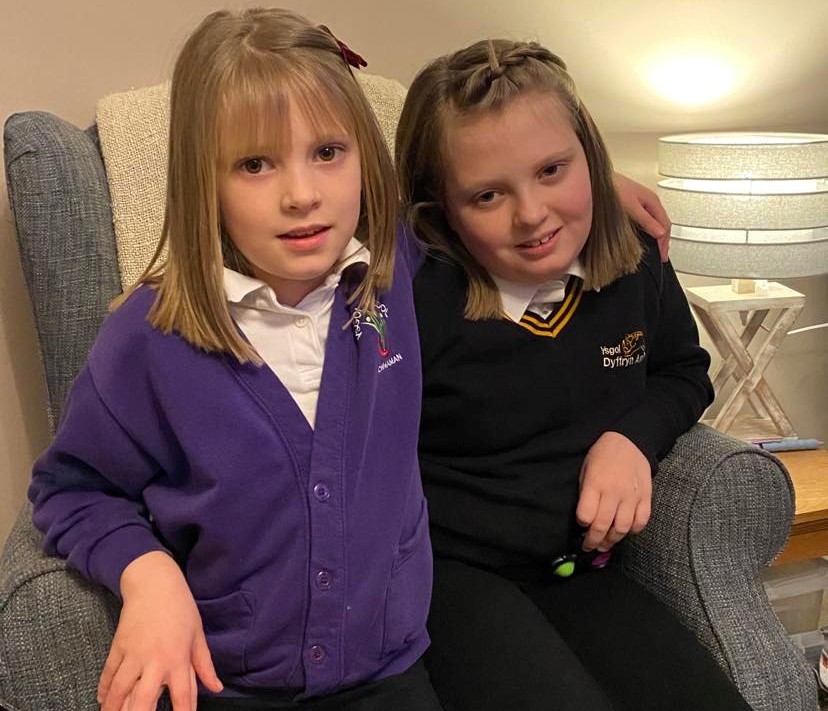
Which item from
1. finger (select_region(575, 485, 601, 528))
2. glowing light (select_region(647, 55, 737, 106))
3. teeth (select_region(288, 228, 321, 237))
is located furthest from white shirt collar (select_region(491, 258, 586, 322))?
glowing light (select_region(647, 55, 737, 106))

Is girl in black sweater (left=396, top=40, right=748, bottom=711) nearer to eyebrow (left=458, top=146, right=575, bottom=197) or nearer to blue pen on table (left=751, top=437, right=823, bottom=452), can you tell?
eyebrow (left=458, top=146, right=575, bottom=197)

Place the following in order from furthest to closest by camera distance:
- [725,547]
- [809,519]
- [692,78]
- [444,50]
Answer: [692,78], [444,50], [809,519], [725,547]

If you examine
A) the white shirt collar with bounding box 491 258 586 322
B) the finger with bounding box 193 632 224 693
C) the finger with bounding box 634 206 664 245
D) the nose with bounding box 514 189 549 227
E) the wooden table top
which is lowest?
the wooden table top

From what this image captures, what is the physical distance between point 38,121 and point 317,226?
564 mm

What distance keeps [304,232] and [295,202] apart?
0.14 ft

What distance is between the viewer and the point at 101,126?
4.39 feet

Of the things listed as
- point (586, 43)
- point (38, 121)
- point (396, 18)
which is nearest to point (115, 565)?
point (38, 121)

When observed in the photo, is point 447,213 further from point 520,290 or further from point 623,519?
point 623,519

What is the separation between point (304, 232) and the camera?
0.88m

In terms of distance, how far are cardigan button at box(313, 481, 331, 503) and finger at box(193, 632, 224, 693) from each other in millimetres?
168

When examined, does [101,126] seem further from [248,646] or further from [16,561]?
[248,646]

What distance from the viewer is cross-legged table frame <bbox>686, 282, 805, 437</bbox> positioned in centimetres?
173

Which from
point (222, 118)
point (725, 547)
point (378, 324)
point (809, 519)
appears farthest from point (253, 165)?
point (809, 519)

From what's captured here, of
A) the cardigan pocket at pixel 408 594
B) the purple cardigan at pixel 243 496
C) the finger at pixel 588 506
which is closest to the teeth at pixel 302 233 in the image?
the purple cardigan at pixel 243 496
